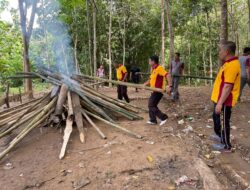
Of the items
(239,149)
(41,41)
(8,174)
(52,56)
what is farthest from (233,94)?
(52,56)

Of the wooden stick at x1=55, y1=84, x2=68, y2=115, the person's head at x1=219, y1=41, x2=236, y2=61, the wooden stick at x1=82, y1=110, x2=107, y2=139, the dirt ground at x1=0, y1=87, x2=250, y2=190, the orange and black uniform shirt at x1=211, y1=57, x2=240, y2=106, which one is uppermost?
the person's head at x1=219, y1=41, x2=236, y2=61

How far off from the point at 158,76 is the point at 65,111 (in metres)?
2.13

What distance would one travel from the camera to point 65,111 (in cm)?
652

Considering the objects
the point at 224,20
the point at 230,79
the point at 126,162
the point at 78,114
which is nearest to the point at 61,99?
the point at 78,114

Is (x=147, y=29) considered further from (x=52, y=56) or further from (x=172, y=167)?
(x=172, y=167)

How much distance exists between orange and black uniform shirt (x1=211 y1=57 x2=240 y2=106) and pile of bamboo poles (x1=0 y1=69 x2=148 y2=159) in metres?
1.64

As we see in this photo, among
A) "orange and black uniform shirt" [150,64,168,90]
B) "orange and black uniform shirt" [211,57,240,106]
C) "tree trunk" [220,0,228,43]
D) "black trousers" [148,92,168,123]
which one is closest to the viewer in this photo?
"orange and black uniform shirt" [211,57,240,106]

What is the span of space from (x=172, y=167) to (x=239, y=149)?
5.78ft

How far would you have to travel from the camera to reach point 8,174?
4574 millimetres

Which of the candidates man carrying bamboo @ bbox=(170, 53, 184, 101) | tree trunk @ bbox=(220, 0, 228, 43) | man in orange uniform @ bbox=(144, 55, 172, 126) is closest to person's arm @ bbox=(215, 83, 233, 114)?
man in orange uniform @ bbox=(144, 55, 172, 126)

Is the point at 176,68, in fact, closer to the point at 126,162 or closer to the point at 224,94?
the point at 224,94

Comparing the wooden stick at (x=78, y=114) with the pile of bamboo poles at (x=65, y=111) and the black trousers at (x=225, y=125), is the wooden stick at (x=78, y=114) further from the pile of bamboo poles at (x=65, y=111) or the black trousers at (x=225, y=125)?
the black trousers at (x=225, y=125)

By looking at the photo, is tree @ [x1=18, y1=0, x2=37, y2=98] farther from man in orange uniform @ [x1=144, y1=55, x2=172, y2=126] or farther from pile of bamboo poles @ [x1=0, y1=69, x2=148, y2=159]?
man in orange uniform @ [x1=144, y1=55, x2=172, y2=126]

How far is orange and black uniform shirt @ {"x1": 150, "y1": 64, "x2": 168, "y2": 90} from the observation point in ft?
22.1
